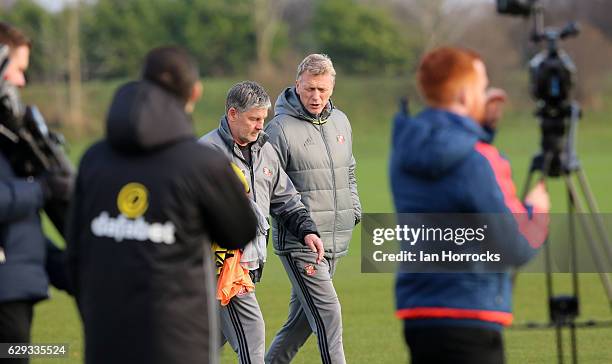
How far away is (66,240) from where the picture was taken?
485 cm

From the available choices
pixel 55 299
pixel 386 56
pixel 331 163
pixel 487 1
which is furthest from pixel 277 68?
pixel 331 163

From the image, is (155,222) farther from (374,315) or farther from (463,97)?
(374,315)

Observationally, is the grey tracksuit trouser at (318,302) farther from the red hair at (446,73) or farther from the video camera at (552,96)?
the red hair at (446,73)

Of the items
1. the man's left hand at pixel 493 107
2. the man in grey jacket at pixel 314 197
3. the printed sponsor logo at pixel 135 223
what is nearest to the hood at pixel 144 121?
the printed sponsor logo at pixel 135 223

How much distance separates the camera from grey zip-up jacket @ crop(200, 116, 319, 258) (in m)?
7.08

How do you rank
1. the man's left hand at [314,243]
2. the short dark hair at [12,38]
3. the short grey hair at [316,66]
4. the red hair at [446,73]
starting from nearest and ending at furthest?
the red hair at [446,73] → the short dark hair at [12,38] → the man's left hand at [314,243] → the short grey hair at [316,66]

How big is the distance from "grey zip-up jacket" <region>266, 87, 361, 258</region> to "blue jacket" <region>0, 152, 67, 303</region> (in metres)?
2.60

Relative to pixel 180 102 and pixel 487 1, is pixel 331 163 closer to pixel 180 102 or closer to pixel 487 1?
pixel 180 102

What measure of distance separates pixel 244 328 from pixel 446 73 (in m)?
2.89

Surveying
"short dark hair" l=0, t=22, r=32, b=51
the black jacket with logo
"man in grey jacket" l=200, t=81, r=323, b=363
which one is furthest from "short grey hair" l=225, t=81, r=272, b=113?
the black jacket with logo

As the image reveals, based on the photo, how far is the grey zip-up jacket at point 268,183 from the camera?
7078 mm

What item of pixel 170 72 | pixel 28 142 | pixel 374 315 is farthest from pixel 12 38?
pixel 374 315

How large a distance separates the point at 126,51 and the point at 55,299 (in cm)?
5297

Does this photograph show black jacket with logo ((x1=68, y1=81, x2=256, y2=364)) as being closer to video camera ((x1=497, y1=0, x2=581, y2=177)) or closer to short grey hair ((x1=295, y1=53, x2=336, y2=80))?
video camera ((x1=497, y1=0, x2=581, y2=177))
